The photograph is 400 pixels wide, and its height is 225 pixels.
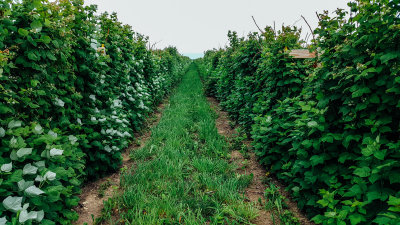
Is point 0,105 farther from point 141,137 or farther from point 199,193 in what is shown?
point 141,137

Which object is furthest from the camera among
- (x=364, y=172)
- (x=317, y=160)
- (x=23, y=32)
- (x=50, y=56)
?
(x=317, y=160)

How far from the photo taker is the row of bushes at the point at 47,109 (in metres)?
1.82

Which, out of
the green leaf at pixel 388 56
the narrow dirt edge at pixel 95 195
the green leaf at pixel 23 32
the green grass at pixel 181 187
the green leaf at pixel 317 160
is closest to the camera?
the green leaf at pixel 388 56

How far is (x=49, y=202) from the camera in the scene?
203 cm

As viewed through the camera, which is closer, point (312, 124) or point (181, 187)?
point (312, 124)

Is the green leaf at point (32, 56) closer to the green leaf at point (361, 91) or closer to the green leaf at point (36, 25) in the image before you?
the green leaf at point (36, 25)

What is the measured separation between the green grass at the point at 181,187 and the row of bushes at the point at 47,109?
22.4 inches

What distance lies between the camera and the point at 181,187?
3.08 m

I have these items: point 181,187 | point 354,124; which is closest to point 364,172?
point 354,124

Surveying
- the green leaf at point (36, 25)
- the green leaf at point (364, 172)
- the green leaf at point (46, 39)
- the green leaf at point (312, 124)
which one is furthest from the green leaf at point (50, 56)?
the green leaf at point (364, 172)

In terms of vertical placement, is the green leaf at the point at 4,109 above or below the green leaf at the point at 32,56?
below

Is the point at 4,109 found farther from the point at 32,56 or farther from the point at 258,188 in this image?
the point at 258,188

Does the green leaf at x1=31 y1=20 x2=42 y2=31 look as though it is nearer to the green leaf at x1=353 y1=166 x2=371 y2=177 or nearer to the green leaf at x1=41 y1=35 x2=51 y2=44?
the green leaf at x1=41 y1=35 x2=51 y2=44

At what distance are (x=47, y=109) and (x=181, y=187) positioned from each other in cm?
177
